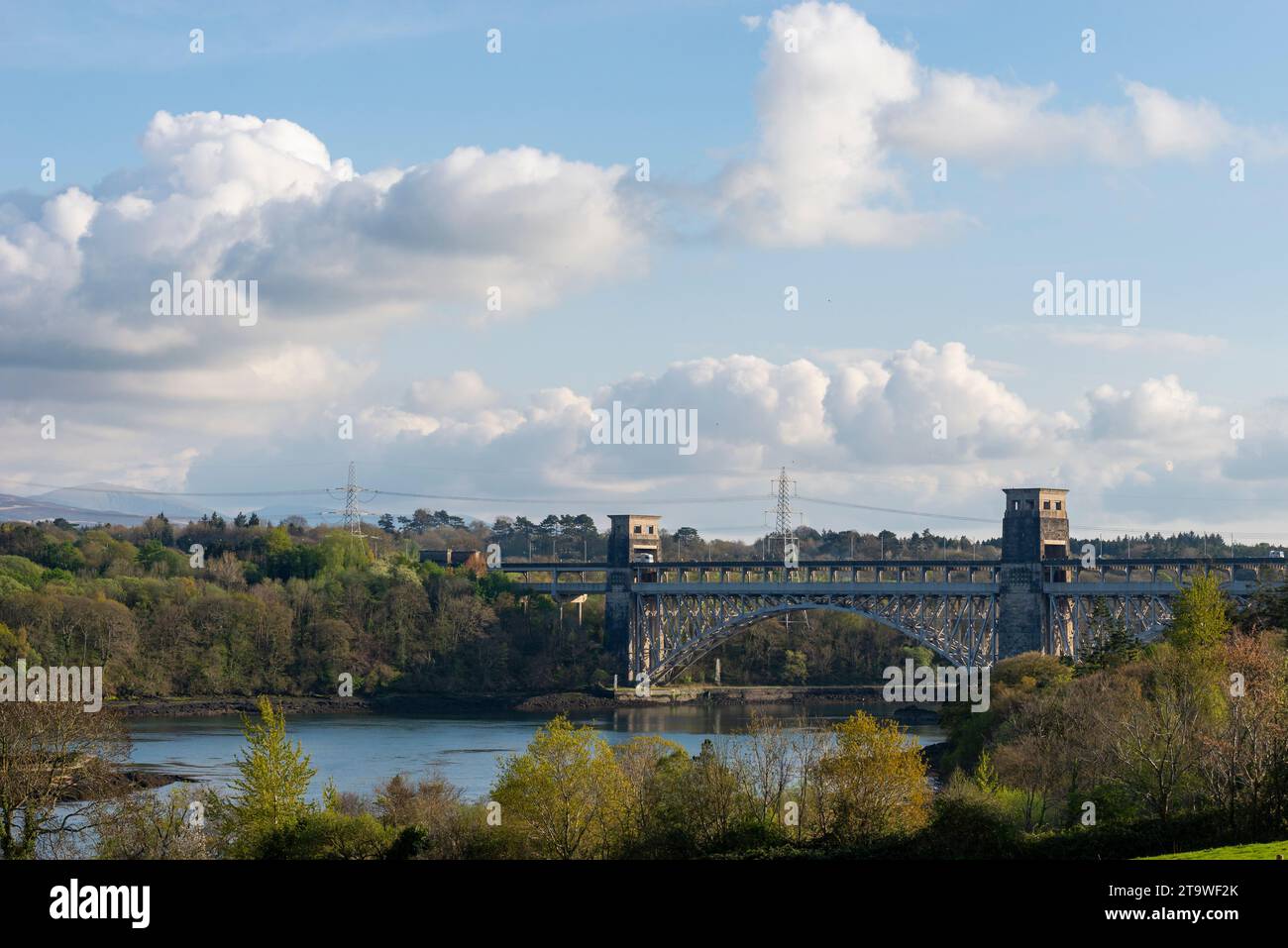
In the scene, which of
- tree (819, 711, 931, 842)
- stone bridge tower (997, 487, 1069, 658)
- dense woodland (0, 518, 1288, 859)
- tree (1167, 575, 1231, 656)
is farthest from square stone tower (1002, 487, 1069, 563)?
tree (819, 711, 931, 842)

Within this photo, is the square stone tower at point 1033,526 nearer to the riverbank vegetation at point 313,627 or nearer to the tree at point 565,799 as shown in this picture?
the riverbank vegetation at point 313,627

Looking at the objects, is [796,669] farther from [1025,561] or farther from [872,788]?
[872,788]

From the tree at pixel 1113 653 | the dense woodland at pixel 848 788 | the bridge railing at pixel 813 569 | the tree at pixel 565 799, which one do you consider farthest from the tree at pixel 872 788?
the bridge railing at pixel 813 569

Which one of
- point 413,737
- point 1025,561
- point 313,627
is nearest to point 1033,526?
point 1025,561

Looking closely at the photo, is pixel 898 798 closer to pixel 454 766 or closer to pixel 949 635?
pixel 454 766

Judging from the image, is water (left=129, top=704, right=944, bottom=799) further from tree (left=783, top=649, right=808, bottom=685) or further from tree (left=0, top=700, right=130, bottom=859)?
tree (left=0, top=700, right=130, bottom=859)
